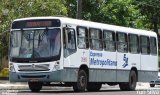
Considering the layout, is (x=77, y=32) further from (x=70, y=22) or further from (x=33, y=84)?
(x=33, y=84)

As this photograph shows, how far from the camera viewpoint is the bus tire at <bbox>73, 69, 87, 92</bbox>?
2531 centimetres

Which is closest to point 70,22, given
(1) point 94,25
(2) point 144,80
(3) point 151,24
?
(1) point 94,25

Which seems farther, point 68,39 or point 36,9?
point 36,9

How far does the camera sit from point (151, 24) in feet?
232

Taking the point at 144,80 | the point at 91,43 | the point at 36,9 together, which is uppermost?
the point at 36,9

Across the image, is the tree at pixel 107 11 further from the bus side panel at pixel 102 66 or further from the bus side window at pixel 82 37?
the bus side window at pixel 82 37

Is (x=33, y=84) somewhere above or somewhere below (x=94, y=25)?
below

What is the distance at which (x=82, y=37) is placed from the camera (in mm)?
25812

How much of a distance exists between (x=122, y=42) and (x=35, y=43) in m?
6.22

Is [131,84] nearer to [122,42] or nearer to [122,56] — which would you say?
[122,56]

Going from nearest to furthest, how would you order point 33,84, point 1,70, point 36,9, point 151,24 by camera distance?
1. point 33,84
2. point 36,9
3. point 1,70
4. point 151,24

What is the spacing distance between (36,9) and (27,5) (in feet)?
2.55

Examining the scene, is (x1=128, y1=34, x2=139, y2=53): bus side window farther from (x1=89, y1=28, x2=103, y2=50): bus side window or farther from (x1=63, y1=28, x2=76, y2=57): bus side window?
(x1=63, y1=28, x2=76, y2=57): bus side window

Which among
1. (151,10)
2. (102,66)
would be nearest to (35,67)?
(102,66)
